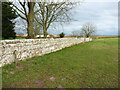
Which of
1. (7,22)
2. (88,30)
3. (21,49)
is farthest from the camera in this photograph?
(88,30)

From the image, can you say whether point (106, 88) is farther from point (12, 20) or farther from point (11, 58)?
point (12, 20)

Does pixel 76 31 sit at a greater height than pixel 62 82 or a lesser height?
greater

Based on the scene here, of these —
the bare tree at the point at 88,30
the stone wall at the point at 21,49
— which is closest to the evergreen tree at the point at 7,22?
the stone wall at the point at 21,49

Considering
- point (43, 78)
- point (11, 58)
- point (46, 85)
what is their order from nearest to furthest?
point (46, 85), point (43, 78), point (11, 58)

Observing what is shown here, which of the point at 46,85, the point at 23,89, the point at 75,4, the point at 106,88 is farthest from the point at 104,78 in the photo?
the point at 75,4

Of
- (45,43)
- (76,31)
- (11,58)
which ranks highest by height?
(76,31)

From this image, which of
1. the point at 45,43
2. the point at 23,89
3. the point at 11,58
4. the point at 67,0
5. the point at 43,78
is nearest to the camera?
the point at 23,89

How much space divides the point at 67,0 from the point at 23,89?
1209 cm

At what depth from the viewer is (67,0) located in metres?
12.0

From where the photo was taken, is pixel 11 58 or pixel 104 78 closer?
pixel 104 78

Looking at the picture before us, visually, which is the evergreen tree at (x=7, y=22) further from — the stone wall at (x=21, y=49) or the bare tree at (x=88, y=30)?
the bare tree at (x=88, y=30)

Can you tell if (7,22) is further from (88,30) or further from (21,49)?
(88,30)

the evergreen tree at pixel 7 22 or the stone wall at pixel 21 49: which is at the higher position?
the evergreen tree at pixel 7 22

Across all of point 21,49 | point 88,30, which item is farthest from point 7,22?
point 88,30
